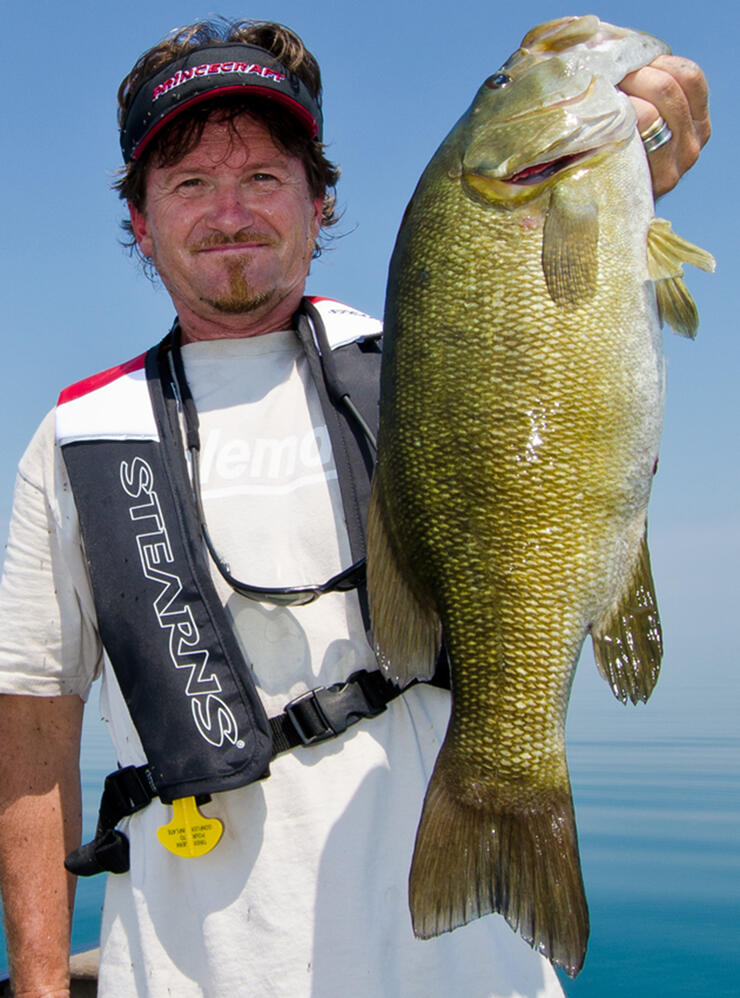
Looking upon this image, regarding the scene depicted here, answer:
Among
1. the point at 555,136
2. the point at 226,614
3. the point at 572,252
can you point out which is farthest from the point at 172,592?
the point at 555,136

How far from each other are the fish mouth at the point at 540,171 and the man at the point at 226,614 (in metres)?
0.21

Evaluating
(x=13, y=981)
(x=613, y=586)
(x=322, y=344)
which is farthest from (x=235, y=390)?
(x=13, y=981)

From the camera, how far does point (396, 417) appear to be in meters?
1.99

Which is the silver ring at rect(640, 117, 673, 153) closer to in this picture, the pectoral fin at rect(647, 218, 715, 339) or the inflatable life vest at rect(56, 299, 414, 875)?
the pectoral fin at rect(647, 218, 715, 339)

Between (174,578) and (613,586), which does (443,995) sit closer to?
(613,586)

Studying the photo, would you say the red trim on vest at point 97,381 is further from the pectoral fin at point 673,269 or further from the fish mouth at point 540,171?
the pectoral fin at point 673,269

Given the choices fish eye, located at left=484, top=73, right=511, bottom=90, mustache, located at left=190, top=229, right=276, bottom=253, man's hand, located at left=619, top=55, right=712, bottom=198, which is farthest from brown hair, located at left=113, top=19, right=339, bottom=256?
man's hand, located at left=619, top=55, right=712, bottom=198

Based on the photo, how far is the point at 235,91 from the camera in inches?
105

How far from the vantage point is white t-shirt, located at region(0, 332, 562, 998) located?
7.04 feet

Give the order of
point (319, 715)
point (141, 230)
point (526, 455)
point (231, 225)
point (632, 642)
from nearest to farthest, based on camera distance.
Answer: point (526, 455) → point (632, 642) → point (319, 715) → point (231, 225) → point (141, 230)

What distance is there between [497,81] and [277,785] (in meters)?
1.64

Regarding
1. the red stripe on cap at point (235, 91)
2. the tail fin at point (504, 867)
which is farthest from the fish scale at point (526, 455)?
the red stripe on cap at point (235, 91)

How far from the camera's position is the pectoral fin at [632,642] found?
1.95 metres

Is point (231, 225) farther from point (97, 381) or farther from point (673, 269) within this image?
point (673, 269)
